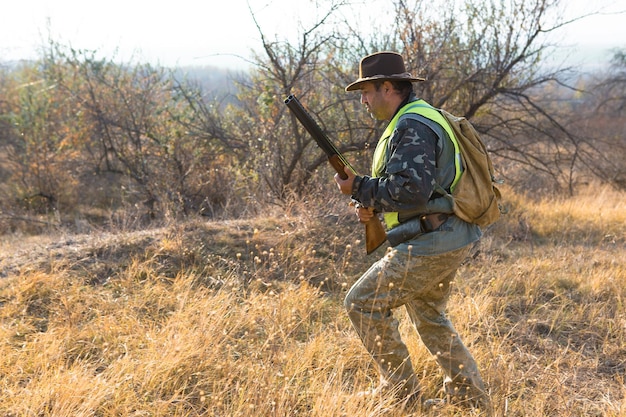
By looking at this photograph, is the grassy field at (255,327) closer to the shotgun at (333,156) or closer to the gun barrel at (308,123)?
the shotgun at (333,156)

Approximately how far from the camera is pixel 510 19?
7.75m

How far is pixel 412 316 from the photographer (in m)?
2.95

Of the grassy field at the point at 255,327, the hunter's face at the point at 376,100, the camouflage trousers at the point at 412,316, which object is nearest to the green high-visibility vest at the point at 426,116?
the hunter's face at the point at 376,100

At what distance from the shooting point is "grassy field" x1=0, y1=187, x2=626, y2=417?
2.76m

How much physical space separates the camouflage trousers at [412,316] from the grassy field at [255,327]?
0.20 metres

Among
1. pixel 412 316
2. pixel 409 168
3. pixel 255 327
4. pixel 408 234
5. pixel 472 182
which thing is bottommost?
pixel 255 327

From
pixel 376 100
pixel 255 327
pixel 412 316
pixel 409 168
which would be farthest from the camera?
pixel 255 327

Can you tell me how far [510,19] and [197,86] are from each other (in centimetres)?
585

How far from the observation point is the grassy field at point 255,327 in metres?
2.76

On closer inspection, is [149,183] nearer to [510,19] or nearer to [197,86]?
[197,86]

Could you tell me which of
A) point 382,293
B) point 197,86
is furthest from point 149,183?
point 382,293

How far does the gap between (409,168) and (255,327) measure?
190 centimetres

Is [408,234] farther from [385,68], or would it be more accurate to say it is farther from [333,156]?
[385,68]

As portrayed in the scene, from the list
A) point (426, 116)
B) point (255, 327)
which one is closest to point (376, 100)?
point (426, 116)
